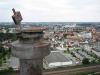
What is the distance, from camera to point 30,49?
2.90ft

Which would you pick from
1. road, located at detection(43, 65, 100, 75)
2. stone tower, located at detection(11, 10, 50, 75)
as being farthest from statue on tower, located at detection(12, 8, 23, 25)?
road, located at detection(43, 65, 100, 75)

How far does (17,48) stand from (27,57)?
6 centimetres

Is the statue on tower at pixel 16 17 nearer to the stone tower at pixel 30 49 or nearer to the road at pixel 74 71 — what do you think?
the stone tower at pixel 30 49

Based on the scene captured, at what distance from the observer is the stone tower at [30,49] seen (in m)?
0.89

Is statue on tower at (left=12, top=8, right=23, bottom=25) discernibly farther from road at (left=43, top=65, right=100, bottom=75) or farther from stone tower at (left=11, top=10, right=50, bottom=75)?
road at (left=43, top=65, right=100, bottom=75)

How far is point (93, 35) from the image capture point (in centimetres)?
3934

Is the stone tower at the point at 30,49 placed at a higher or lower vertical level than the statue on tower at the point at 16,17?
Answer: lower

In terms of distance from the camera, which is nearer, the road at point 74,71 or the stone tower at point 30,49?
the stone tower at point 30,49

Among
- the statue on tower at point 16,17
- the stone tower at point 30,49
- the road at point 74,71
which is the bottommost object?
the road at point 74,71

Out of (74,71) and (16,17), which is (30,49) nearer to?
(16,17)

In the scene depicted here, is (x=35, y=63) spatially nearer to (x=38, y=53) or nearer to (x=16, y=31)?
(x=38, y=53)

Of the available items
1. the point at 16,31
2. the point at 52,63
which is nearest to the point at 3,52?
the point at 52,63

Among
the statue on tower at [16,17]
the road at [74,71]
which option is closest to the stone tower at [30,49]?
the statue on tower at [16,17]

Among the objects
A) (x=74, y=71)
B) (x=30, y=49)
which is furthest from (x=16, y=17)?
(x=74, y=71)
